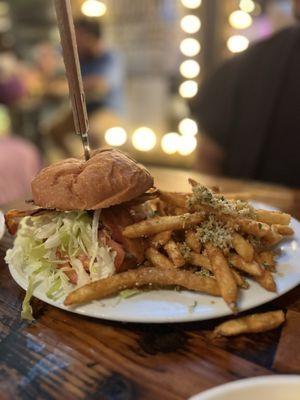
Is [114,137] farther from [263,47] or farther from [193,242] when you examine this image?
[193,242]

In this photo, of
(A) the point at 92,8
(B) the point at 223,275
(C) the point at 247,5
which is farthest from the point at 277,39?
(A) the point at 92,8

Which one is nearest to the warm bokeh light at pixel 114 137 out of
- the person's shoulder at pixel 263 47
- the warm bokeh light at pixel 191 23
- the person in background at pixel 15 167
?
the warm bokeh light at pixel 191 23

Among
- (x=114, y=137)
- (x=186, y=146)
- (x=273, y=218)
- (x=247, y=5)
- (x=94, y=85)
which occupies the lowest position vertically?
(x=186, y=146)

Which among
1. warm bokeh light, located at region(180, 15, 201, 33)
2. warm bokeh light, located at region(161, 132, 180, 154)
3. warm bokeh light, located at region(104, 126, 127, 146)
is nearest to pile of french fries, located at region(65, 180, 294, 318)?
warm bokeh light, located at region(161, 132, 180, 154)

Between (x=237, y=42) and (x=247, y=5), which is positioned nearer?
(x=247, y=5)

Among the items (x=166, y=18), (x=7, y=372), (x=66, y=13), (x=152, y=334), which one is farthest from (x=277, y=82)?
(x=166, y=18)

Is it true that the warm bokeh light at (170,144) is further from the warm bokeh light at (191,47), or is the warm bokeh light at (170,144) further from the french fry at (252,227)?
the french fry at (252,227)

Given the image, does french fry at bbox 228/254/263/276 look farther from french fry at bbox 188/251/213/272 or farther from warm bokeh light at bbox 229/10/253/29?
warm bokeh light at bbox 229/10/253/29
